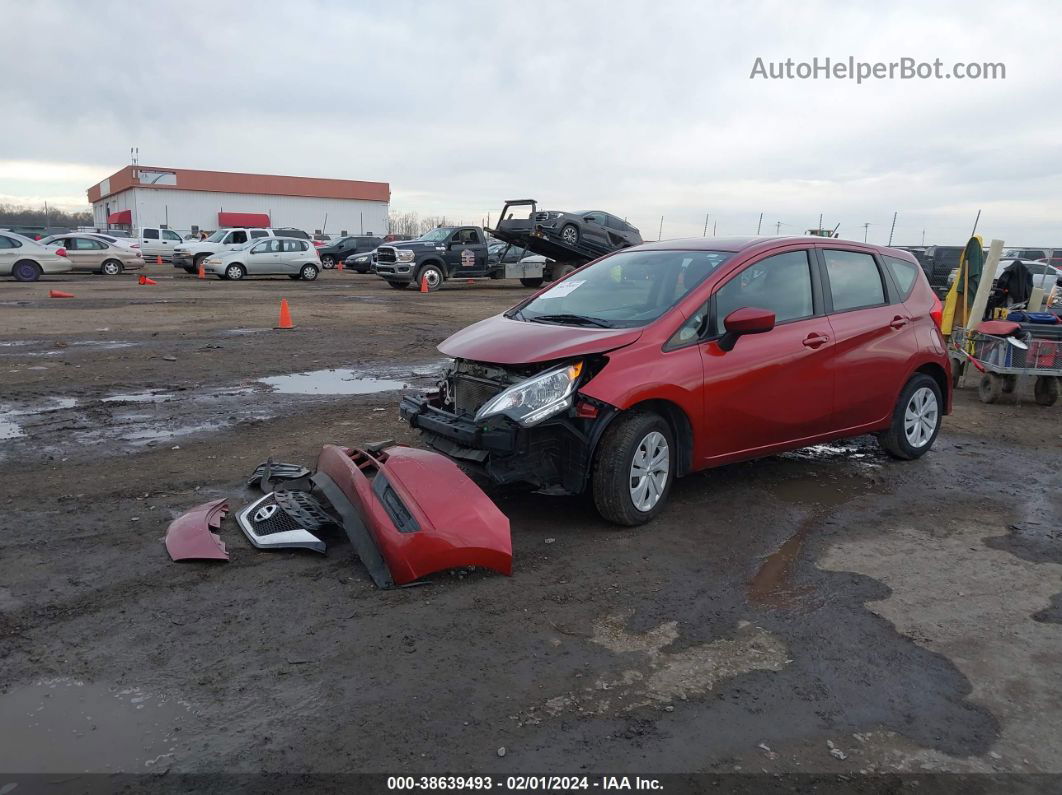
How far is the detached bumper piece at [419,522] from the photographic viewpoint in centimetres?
430

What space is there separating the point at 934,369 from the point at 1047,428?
2.73 metres

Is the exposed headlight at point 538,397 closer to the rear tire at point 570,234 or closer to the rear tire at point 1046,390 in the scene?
the rear tire at point 1046,390

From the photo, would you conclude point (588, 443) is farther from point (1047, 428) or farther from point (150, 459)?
point (1047, 428)

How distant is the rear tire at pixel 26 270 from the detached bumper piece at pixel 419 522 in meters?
28.2

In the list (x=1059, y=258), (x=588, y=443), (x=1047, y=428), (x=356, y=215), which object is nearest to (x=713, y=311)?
(x=588, y=443)

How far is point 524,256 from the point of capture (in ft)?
93.5

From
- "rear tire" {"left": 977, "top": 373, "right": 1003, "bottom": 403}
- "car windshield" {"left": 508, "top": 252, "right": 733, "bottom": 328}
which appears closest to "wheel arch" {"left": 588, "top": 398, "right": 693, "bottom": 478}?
"car windshield" {"left": 508, "top": 252, "right": 733, "bottom": 328}

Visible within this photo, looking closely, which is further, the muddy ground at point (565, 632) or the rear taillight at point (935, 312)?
the rear taillight at point (935, 312)

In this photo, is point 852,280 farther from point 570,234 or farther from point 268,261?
point 268,261

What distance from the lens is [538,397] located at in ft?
16.2

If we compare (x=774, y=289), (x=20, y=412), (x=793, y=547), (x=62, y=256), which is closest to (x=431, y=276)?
(x=62, y=256)

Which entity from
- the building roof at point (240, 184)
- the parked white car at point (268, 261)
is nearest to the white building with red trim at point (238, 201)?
the building roof at point (240, 184)

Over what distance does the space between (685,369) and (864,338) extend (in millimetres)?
1903

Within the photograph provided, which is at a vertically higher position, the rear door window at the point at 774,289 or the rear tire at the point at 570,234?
the rear tire at the point at 570,234
